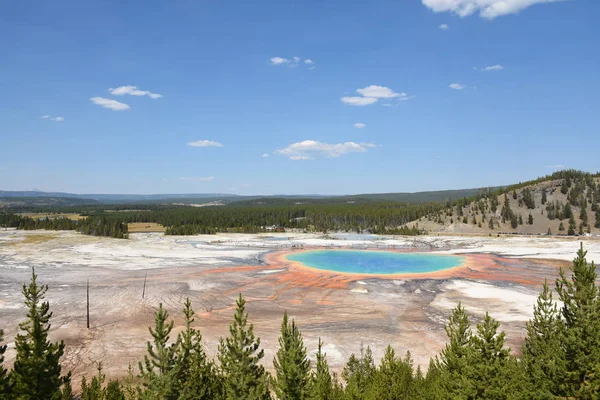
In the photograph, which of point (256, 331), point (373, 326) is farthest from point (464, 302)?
point (256, 331)

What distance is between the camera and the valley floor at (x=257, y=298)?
2925cm

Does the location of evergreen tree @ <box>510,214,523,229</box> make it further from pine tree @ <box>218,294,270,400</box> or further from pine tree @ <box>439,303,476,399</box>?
pine tree @ <box>218,294,270,400</box>

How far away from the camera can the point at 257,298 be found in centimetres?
4231

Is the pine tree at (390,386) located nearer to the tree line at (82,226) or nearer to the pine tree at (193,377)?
the pine tree at (193,377)

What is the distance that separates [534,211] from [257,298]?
122556mm

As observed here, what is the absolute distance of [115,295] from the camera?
43188mm

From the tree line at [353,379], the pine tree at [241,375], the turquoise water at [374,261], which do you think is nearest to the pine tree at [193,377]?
the tree line at [353,379]

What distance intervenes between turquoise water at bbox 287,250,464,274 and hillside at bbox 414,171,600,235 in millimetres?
58482

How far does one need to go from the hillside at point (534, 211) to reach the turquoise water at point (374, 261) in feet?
192

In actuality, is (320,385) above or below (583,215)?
below

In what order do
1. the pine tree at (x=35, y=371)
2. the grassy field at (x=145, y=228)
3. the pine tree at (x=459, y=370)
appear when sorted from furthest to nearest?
1. the grassy field at (x=145, y=228)
2. the pine tree at (x=35, y=371)
3. the pine tree at (x=459, y=370)

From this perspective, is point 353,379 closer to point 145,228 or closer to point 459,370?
point 459,370

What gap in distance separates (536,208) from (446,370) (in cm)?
13940

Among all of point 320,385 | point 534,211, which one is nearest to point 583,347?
point 320,385
